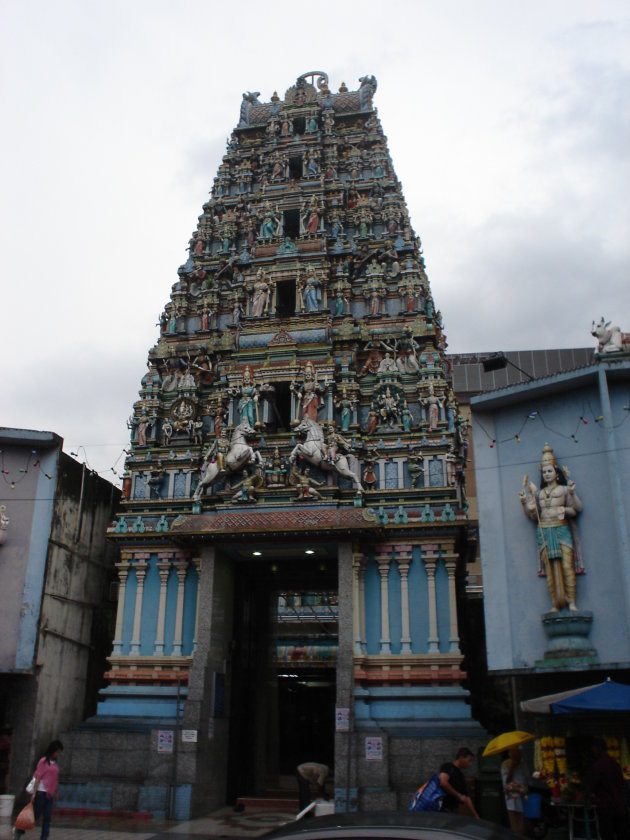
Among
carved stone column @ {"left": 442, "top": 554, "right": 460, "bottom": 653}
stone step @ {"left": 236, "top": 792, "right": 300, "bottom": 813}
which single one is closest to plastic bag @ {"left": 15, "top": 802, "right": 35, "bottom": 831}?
stone step @ {"left": 236, "top": 792, "right": 300, "bottom": 813}

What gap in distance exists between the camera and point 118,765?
18547 mm

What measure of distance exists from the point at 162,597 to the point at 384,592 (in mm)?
6213

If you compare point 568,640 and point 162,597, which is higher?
point 162,597

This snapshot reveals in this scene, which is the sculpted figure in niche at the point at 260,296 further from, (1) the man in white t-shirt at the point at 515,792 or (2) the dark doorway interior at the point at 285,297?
(1) the man in white t-shirt at the point at 515,792

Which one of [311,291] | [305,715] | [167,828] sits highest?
[311,291]

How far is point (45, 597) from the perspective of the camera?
20.0m

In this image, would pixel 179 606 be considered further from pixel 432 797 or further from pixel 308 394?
pixel 432 797

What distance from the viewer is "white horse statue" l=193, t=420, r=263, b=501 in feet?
71.5

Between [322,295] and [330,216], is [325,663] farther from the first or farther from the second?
[330,216]

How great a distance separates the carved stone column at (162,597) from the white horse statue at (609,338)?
41.7 feet

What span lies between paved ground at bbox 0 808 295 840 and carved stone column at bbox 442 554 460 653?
18.4 feet

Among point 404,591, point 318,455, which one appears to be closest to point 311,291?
point 318,455

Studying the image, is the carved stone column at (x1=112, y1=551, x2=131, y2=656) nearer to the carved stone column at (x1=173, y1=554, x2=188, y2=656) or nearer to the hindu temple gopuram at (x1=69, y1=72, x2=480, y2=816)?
the hindu temple gopuram at (x1=69, y1=72, x2=480, y2=816)

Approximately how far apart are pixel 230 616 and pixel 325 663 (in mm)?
11479
